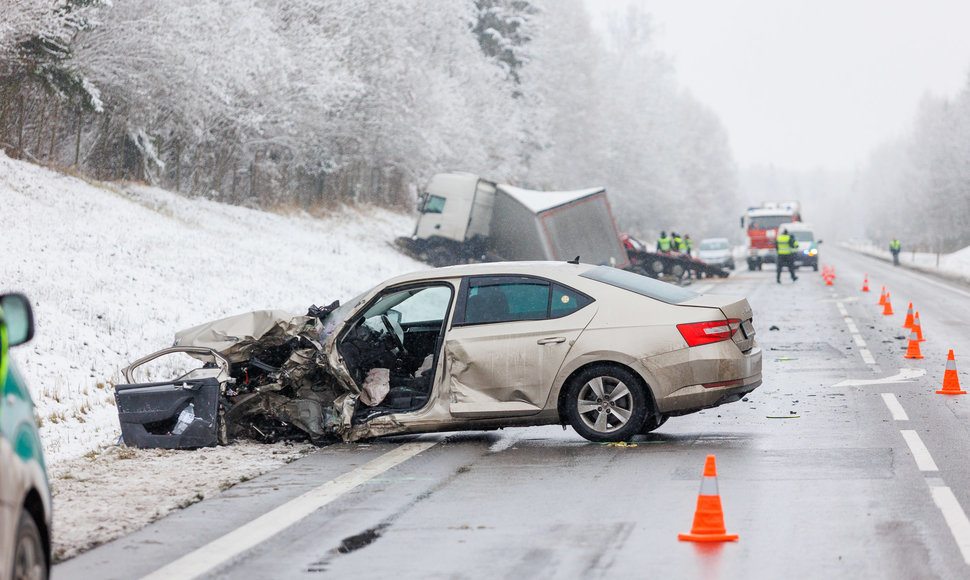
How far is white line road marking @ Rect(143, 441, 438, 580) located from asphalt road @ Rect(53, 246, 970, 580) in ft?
0.06

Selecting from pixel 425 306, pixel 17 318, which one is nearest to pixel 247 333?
pixel 17 318

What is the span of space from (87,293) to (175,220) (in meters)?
10.2

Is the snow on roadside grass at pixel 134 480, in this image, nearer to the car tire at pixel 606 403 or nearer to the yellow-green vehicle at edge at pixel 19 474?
the yellow-green vehicle at edge at pixel 19 474

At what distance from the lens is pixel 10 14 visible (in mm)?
23156

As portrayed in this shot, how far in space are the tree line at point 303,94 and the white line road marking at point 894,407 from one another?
59.3 ft

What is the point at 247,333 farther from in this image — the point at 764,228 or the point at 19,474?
the point at 764,228

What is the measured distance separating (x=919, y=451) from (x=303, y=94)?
1069 inches

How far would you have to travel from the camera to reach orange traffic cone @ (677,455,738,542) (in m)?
6.25

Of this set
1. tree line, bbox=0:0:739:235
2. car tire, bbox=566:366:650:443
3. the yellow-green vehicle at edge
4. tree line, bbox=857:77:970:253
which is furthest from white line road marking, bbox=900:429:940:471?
tree line, bbox=857:77:970:253

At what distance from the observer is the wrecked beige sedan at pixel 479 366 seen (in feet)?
30.7

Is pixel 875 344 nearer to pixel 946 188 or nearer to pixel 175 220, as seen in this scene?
pixel 175 220

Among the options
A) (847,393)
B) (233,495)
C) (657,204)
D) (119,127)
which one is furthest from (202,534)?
(657,204)

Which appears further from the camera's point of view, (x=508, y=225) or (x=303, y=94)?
(x=508, y=225)

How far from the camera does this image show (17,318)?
4387 mm
